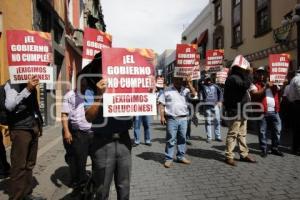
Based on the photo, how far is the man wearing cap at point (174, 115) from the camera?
7.16 m

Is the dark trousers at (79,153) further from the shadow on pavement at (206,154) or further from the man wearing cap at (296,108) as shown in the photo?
the man wearing cap at (296,108)

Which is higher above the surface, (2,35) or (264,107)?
(2,35)

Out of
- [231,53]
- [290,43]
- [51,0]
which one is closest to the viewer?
[51,0]

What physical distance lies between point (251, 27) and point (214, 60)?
7.44 m

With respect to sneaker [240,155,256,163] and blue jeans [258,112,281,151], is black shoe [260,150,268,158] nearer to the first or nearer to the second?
blue jeans [258,112,281,151]

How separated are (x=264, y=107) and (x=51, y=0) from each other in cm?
953

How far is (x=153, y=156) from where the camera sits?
26.8ft

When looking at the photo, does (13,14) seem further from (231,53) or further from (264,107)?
(231,53)

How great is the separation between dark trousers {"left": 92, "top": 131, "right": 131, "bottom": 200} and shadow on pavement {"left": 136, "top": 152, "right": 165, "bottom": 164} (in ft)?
12.5

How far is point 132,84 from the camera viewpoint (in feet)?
12.8

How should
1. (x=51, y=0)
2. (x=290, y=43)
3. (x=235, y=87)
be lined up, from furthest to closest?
(x=290, y=43) → (x=51, y=0) → (x=235, y=87)

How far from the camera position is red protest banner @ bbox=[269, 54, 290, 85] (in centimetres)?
806

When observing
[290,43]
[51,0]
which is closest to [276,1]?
[290,43]

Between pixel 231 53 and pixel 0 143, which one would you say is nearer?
pixel 0 143
